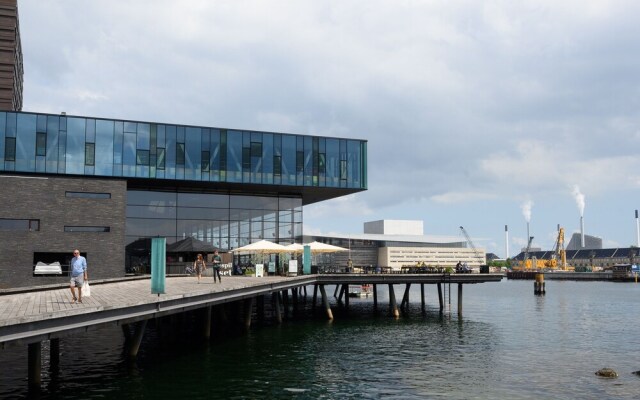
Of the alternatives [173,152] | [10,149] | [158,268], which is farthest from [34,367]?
[173,152]

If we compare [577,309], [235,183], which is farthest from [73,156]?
[577,309]

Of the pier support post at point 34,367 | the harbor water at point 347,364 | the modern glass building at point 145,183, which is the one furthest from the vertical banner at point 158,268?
the modern glass building at point 145,183

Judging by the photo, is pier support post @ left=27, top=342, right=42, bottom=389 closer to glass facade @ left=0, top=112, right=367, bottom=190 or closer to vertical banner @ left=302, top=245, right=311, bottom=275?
vertical banner @ left=302, top=245, right=311, bottom=275

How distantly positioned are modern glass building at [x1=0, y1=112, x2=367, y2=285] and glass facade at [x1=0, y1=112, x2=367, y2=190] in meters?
0.08

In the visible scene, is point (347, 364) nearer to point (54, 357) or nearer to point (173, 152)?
point (54, 357)

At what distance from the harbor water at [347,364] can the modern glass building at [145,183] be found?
39.3ft

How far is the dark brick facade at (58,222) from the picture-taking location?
45.0 meters

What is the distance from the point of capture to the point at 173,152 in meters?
53.9

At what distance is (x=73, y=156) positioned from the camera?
5094cm

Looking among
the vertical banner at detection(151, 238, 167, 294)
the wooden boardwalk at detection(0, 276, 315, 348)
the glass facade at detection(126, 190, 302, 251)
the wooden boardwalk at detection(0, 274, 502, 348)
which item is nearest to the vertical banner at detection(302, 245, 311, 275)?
the glass facade at detection(126, 190, 302, 251)

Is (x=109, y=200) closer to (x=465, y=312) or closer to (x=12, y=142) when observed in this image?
(x=12, y=142)

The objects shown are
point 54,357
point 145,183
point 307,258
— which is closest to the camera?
point 54,357

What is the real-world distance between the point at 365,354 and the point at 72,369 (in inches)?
515

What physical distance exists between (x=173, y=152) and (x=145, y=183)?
12.4 ft
